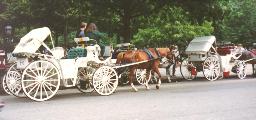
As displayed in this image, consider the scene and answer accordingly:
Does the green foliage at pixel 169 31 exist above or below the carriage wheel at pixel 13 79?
above

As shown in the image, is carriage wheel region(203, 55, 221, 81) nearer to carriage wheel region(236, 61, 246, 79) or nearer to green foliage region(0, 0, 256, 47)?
carriage wheel region(236, 61, 246, 79)

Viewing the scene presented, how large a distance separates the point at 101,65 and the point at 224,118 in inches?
253

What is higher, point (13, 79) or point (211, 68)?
point (211, 68)

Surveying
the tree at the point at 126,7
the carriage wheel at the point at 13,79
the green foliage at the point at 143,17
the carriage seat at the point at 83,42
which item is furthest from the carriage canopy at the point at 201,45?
the carriage wheel at the point at 13,79

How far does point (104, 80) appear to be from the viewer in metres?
15.8

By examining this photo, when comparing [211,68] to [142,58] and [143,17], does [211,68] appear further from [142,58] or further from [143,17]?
[143,17]

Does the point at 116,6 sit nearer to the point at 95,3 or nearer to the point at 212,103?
the point at 95,3

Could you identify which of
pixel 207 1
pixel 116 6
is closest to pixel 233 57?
pixel 207 1

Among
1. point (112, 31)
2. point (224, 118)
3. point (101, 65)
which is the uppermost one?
point (112, 31)

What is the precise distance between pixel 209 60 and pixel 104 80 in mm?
7132

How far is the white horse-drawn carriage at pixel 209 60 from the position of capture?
2154cm

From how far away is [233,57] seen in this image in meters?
22.5

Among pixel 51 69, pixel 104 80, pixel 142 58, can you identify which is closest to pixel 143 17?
pixel 142 58

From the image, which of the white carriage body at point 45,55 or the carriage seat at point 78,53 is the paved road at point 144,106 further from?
the carriage seat at point 78,53
